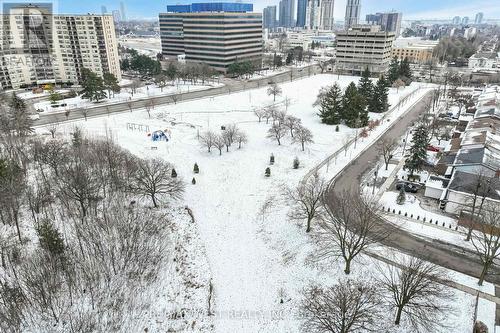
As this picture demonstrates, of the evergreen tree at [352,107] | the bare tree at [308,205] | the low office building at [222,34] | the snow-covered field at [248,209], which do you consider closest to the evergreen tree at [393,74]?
the snow-covered field at [248,209]

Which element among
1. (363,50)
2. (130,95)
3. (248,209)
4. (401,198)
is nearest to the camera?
(248,209)

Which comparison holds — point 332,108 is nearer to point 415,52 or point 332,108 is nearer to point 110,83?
point 110,83

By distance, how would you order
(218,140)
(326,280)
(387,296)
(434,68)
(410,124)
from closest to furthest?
(387,296), (326,280), (218,140), (410,124), (434,68)

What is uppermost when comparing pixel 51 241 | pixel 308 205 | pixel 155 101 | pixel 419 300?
pixel 155 101

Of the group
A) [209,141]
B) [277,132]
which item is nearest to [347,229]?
[277,132]

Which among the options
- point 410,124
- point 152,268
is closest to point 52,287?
point 152,268

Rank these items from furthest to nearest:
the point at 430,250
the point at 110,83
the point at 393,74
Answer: the point at 393,74
the point at 110,83
the point at 430,250

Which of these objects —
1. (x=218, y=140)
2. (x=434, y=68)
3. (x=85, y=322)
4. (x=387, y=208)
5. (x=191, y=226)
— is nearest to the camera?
(x=85, y=322)

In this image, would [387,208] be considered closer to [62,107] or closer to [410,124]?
[410,124]
